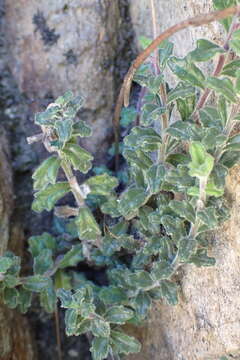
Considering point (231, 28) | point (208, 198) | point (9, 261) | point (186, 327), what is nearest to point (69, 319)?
point (9, 261)

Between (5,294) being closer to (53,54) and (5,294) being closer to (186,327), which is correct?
(186,327)

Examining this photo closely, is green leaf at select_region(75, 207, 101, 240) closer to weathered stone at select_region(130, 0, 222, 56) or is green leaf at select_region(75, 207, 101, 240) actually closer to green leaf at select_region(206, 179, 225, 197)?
green leaf at select_region(206, 179, 225, 197)

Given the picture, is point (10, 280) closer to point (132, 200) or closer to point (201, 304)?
point (132, 200)

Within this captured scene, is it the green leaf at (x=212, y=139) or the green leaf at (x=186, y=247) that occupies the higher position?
the green leaf at (x=212, y=139)

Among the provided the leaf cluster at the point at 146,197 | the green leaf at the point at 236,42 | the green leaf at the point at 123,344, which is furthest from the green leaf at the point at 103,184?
the green leaf at the point at 236,42

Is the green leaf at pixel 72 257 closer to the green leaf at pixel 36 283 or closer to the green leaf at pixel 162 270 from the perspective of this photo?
the green leaf at pixel 36 283

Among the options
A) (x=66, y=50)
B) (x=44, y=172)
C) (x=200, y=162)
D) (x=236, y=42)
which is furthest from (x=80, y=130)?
(x=66, y=50)

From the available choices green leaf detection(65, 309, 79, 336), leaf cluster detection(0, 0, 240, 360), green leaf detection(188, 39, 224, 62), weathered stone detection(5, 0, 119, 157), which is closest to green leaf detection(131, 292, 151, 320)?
leaf cluster detection(0, 0, 240, 360)
